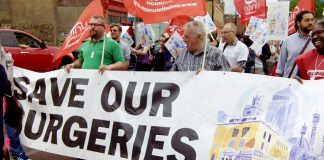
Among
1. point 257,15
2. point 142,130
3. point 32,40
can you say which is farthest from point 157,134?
point 32,40

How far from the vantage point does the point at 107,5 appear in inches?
1082

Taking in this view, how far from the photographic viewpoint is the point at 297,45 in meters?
5.51

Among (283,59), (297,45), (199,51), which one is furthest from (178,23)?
(199,51)

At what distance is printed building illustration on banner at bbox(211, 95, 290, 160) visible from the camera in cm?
368

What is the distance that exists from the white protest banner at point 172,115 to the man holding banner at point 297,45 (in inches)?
60.3

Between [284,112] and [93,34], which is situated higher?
[93,34]

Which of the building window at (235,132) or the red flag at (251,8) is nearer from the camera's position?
the building window at (235,132)

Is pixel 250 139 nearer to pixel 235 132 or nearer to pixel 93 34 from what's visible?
pixel 235 132

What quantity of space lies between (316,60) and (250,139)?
111cm

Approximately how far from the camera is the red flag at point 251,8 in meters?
9.46

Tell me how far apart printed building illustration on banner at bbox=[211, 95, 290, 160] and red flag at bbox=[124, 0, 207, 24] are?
155cm

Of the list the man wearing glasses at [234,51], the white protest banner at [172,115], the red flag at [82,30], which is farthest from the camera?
the man wearing glasses at [234,51]

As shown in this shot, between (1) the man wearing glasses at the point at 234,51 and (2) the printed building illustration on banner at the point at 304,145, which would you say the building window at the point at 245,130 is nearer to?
(2) the printed building illustration on banner at the point at 304,145

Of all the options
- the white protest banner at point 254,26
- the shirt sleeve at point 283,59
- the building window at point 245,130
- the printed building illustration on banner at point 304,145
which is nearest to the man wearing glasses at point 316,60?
the printed building illustration on banner at point 304,145
